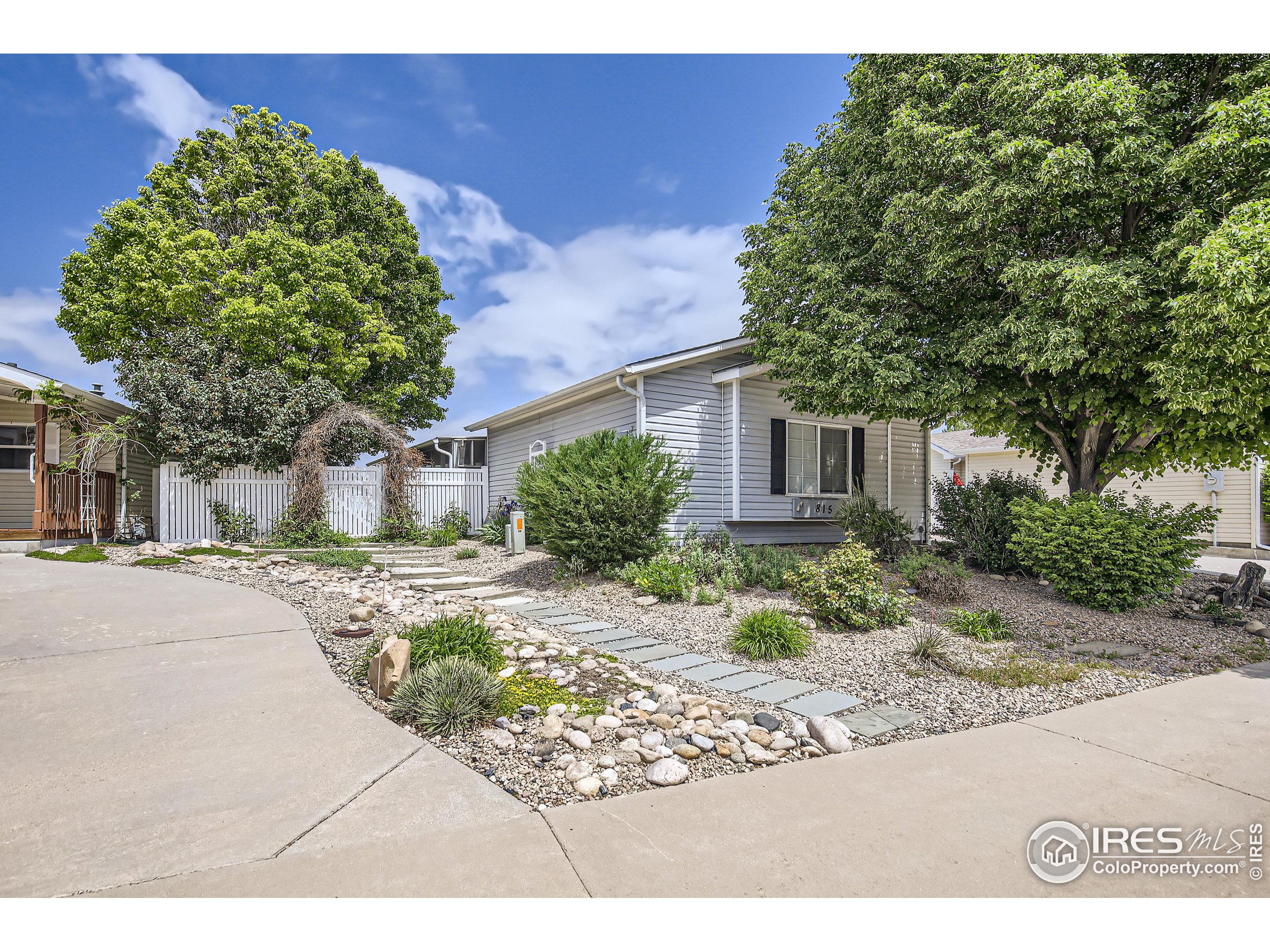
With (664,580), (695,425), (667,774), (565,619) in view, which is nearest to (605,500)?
(664,580)

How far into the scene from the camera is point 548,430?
13109 mm

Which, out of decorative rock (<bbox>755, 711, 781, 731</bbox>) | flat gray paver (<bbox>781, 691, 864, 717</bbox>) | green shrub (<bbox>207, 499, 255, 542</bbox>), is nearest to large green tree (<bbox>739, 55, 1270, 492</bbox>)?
flat gray paver (<bbox>781, 691, 864, 717</bbox>)

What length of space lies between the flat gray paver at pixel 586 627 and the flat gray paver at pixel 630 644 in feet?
1.44

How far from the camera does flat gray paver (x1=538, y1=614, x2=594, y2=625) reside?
6223mm

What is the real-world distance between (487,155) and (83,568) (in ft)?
25.7

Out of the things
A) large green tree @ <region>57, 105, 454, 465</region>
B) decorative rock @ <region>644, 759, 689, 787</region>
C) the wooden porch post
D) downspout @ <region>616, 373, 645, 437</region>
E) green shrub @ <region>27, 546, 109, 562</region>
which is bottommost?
decorative rock @ <region>644, 759, 689, 787</region>

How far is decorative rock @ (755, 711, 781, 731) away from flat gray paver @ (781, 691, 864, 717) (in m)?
0.25

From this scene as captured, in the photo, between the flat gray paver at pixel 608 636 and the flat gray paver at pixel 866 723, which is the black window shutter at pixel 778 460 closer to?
the flat gray paver at pixel 608 636

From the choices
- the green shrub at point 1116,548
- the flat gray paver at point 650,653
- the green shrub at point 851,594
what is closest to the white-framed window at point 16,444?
the flat gray paver at point 650,653

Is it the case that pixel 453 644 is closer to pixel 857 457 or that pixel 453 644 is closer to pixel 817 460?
pixel 817 460

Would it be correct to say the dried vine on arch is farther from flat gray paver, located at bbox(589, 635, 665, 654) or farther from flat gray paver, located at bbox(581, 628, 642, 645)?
flat gray paver, located at bbox(589, 635, 665, 654)

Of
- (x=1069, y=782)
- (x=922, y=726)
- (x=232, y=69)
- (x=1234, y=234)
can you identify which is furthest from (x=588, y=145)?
(x=1069, y=782)

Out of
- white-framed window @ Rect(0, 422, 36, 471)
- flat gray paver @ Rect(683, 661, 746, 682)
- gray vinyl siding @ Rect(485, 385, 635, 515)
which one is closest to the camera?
flat gray paver @ Rect(683, 661, 746, 682)

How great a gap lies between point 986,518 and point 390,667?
355 inches
